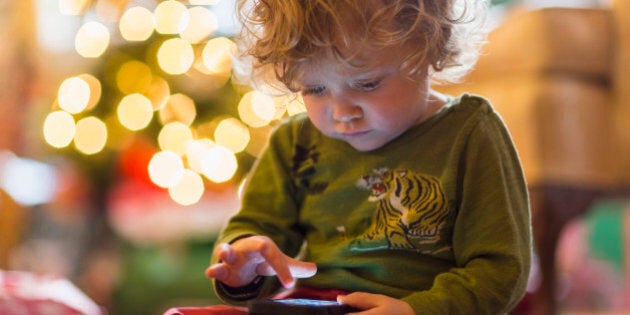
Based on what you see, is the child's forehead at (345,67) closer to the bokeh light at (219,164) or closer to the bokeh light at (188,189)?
the bokeh light at (219,164)

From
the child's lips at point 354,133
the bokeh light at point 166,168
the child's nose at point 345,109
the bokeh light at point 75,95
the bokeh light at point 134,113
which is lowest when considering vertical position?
the child's lips at point 354,133

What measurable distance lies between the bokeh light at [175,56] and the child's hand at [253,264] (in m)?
1.32

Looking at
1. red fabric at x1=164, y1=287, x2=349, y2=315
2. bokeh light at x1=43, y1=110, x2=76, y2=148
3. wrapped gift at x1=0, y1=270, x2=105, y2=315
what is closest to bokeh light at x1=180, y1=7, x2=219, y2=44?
bokeh light at x1=43, y1=110, x2=76, y2=148

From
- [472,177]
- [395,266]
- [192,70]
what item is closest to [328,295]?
[395,266]

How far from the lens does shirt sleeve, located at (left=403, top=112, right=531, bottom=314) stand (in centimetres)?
75

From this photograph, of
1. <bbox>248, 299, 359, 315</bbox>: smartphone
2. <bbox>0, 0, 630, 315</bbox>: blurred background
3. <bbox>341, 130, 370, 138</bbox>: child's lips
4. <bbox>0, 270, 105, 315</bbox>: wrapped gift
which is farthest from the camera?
<bbox>0, 0, 630, 315</bbox>: blurred background

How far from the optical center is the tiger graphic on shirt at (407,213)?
801mm

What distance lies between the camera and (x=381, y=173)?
0.85 m

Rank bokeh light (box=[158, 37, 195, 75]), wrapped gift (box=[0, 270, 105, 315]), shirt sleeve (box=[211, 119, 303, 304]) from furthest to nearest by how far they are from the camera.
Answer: bokeh light (box=[158, 37, 195, 75]) → wrapped gift (box=[0, 270, 105, 315]) → shirt sleeve (box=[211, 119, 303, 304])

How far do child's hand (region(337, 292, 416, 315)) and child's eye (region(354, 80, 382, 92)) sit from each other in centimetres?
19

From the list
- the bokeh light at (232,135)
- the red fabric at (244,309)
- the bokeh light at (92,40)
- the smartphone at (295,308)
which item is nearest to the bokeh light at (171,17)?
the bokeh light at (92,40)

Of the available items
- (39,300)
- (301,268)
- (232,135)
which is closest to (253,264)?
(301,268)

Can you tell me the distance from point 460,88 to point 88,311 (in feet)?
3.44

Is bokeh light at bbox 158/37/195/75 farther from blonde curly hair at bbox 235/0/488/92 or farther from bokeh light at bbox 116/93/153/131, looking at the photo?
blonde curly hair at bbox 235/0/488/92
